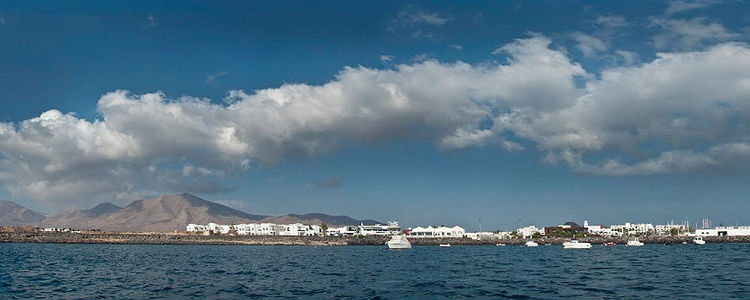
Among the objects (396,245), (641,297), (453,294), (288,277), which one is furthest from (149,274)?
(396,245)

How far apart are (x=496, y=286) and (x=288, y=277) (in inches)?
873

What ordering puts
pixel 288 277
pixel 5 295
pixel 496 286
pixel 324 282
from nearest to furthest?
pixel 5 295 < pixel 496 286 < pixel 324 282 < pixel 288 277

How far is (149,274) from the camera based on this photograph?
2491 inches

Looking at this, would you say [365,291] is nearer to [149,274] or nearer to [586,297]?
[586,297]

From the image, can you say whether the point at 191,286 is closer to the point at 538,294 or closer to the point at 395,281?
the point at 395,281

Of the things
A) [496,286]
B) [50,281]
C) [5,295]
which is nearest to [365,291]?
[496,286]

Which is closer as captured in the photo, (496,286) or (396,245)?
(496,286)

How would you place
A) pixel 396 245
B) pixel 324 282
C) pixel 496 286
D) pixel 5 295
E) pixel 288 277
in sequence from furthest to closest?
pixel 396 245
pixel 288 277
pixel 324 282
pixel 496 286
pixel 5 295

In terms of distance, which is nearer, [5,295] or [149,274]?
[5,295]

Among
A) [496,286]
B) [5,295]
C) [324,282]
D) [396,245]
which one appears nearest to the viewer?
[5,295]

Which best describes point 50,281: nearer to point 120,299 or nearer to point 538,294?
point 120,299

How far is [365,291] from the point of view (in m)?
46.0

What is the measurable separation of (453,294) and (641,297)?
43.0 ft

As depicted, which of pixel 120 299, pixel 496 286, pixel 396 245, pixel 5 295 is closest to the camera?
pixel 120 299
